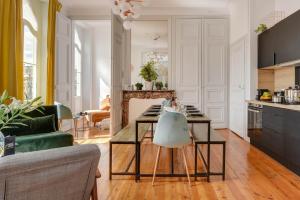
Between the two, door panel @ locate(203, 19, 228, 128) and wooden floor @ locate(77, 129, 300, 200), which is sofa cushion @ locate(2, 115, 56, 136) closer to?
wooden floor @ locate(77, 129, 300, 200)

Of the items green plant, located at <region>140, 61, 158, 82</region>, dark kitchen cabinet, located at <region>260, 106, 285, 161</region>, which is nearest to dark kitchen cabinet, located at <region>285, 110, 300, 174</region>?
dark kitchen cabinet, located at <region>260, 106, 285, 161</region>

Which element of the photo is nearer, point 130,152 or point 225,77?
point 130,152

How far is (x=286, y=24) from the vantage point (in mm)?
4406

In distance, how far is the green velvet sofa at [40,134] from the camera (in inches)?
145

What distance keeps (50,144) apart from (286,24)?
3790 millimetres

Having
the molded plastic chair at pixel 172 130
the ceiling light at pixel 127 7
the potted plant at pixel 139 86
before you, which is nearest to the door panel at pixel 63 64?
the potted plant at pixel 139 86

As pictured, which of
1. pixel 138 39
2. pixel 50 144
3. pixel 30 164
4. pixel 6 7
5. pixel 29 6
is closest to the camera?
pixel 30 164

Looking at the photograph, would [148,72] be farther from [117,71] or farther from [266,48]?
[266,48]

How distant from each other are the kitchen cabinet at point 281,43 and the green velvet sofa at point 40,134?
3374mm

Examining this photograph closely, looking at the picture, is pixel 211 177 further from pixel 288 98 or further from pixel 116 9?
pixel 116 9

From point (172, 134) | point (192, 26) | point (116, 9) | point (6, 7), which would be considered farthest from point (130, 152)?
point (192, 26)

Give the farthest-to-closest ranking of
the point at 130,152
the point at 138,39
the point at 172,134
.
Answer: the point at 138,39 < the point at 130,152 < the point at 172,134

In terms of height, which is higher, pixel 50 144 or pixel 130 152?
pixel 50 144

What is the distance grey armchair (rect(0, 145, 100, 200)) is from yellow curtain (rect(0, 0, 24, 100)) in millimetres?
3489
